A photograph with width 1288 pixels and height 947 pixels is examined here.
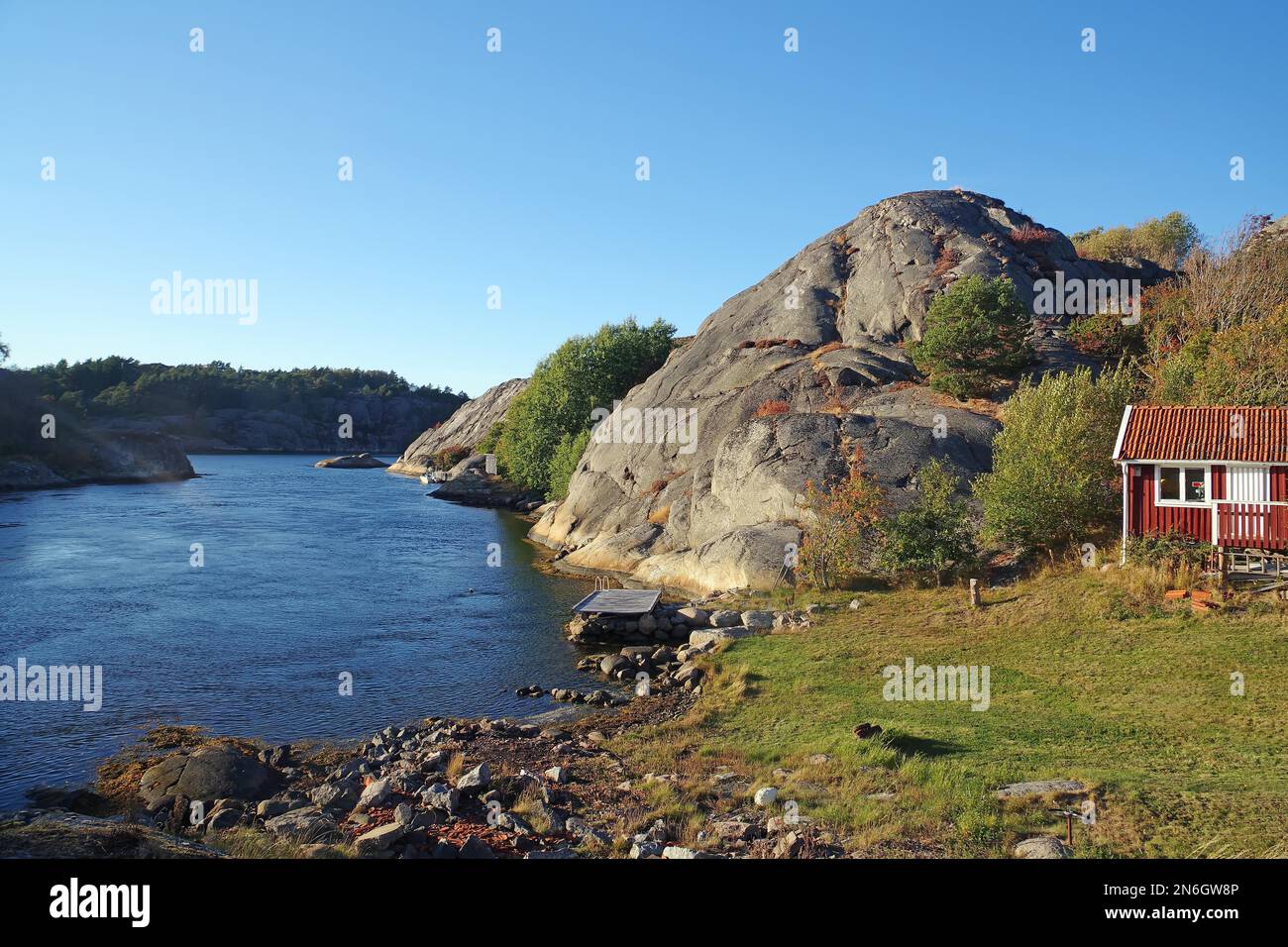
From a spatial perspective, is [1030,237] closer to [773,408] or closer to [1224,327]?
[1224,327]

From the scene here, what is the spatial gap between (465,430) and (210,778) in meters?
129

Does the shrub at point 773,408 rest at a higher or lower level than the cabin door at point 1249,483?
higher

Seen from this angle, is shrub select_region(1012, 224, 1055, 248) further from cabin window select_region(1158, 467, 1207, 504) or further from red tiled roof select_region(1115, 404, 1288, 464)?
cabin window select_region(1158, 467, 1207, 504)

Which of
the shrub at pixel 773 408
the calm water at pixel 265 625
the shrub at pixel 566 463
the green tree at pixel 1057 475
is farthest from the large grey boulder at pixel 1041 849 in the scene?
the shrub at pixel 566 463

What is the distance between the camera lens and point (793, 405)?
50.1 m

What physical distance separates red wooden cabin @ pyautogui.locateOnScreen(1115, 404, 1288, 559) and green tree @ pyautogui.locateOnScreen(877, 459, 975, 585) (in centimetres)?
605

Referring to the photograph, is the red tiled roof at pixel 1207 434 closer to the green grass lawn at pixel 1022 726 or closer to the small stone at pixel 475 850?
the green grass lawn at pixel 1022 726

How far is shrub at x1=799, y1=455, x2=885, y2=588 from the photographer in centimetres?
3472

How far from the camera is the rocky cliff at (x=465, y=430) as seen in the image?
137 m

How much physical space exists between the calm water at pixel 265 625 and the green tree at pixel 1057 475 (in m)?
18.4

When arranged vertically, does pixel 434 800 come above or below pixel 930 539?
below

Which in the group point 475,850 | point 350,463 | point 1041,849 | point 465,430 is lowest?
point 475,850

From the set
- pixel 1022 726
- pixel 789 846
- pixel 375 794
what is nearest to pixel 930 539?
pixel 1022 726

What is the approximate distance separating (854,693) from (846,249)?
55.8m
